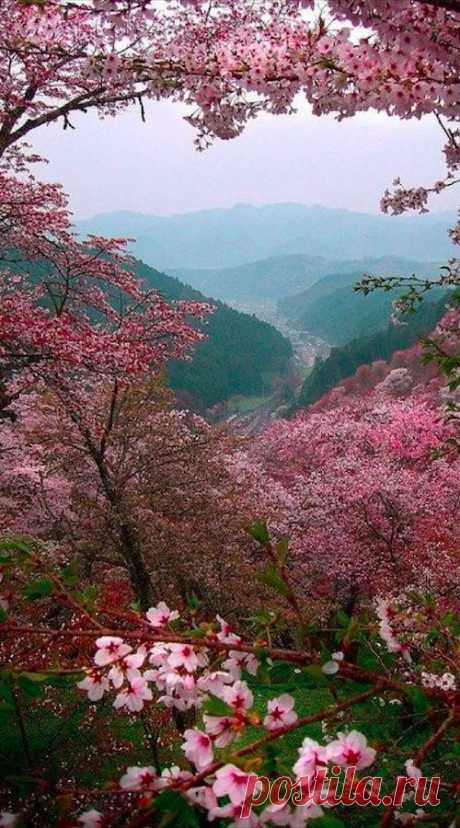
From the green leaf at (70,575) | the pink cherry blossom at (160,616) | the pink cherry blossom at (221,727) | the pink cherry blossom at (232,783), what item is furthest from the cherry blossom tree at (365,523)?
the pink cherry blossom at (232,783)

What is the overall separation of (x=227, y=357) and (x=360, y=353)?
40035 mm

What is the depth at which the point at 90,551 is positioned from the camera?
35.9 ft

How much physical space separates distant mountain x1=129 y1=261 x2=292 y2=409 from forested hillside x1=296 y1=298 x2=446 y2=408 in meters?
21.5

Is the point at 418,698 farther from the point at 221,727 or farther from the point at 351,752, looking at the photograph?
the point at 221,727

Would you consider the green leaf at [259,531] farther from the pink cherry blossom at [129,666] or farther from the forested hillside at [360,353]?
the forested hillside at [360,353]

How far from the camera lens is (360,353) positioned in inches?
3268

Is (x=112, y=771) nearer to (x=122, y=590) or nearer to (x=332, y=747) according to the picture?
(x=332, y=747)

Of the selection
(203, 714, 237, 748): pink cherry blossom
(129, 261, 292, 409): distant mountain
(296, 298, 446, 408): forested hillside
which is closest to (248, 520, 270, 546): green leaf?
(203, 714, 237, 748): pink cherry blossom

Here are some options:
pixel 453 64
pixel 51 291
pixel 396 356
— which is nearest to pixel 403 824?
pixel 453 64

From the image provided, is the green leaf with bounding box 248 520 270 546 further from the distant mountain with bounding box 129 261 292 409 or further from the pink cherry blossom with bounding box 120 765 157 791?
the distant mountain with bounding box 129 261 292 409

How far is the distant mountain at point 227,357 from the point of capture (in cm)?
9819

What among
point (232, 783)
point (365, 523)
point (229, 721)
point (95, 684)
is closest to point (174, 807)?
point (232, 783)

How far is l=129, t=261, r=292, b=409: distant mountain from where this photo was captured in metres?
98.2

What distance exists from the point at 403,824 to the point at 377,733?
730 mm
